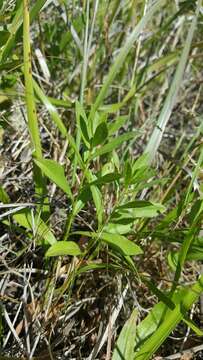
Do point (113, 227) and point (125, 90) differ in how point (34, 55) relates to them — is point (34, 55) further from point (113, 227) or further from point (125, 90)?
point (113, 227)

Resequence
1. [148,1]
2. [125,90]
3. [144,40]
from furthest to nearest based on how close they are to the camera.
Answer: [144,40], [125,90], [148,1]

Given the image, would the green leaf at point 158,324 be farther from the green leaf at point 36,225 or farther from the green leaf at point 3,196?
the green leaf at point 3,196

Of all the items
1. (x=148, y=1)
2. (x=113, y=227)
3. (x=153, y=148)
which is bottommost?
(x=113, y=227)

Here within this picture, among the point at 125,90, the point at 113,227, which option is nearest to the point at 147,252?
the point at 113,227

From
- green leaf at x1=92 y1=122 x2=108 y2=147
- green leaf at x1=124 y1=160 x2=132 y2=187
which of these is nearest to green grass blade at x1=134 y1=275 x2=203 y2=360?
green leaf at x1=124 y1=160 x2=132 y2=187

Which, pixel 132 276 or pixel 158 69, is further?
pixel 158 69

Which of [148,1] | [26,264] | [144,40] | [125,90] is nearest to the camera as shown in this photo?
[26,264]

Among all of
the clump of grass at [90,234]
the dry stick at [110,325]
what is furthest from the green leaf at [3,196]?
the dry stick at [110,325]

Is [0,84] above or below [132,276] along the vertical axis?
above
